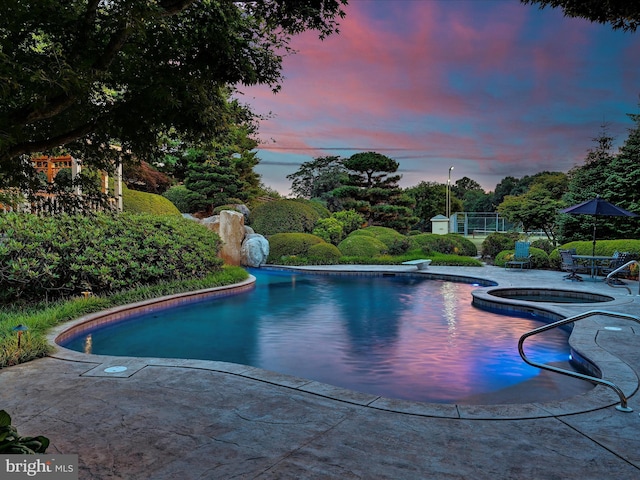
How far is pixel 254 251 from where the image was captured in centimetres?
1734

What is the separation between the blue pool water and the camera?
5445 mm

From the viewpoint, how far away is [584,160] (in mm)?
17766

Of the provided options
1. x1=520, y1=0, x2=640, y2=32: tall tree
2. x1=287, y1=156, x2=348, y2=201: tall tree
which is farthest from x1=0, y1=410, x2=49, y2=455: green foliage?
x1=287, y1=156, x2=348, y2=201: tall tree

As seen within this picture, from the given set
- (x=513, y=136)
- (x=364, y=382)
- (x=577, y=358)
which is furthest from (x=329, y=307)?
(x=513, y=136)

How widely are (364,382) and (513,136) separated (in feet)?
60.2

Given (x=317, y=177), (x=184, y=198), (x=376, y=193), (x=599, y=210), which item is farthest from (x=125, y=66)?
(x=317, y=177)

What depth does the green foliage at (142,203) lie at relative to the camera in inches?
591

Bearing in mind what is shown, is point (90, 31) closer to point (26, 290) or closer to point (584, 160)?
point (26, 290)

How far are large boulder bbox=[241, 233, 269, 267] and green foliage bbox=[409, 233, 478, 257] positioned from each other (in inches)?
250

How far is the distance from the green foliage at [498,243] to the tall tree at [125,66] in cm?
1556

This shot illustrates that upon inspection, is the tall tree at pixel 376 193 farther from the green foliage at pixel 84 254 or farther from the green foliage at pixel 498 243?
the green foliage at pixel 84 254

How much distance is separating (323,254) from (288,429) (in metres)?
14.8

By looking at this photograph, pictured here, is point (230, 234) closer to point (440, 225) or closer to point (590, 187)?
point (590, 187)

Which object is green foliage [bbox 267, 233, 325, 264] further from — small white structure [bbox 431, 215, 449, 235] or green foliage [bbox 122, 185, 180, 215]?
small white structure [bbox 431, 215, 449, 235]
